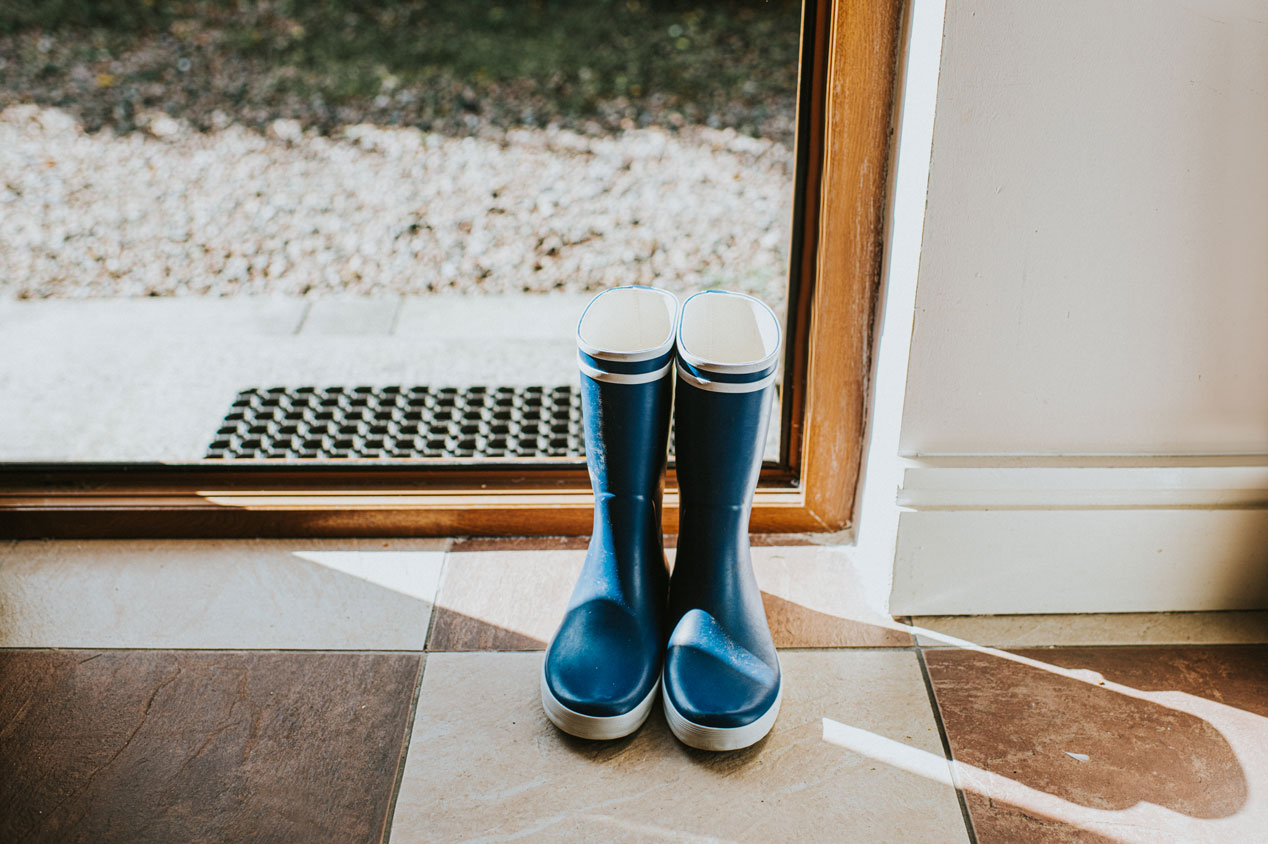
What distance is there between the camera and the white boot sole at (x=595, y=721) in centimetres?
101

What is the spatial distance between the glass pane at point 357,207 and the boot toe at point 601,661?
53 cm

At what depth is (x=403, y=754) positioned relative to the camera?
103cm

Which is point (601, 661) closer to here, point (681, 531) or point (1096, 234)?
point (681, 531)

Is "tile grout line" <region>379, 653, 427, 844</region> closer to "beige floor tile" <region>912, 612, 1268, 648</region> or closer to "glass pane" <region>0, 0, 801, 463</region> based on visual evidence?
"glass pane" <region>0, 0, 801, 463</region>

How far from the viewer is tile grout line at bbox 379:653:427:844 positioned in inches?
37.2

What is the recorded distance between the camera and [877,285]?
1.18 m

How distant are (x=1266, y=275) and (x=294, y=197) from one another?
2583 mm

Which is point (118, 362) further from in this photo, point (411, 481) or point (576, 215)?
point (576, 215)

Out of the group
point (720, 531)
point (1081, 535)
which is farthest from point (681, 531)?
point (1081, 535)

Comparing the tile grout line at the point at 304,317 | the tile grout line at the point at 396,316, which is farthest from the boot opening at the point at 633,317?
the tile grout line at the point at 304,317

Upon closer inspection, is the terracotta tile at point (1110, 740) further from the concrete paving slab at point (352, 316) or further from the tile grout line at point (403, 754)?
the concrete paving slab at point (352, 316)

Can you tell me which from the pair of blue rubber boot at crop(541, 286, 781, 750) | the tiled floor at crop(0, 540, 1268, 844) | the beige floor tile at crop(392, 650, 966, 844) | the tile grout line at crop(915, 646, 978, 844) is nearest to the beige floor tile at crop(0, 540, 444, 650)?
the tiled floor at crop(0, 540, 1268, 844)

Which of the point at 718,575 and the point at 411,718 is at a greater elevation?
the point at 718,575

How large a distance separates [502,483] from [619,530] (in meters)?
0.36
